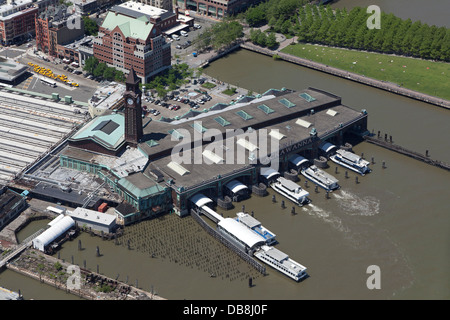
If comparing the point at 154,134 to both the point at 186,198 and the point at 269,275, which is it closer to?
the point at 186,198

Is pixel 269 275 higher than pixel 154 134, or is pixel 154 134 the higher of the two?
pixel 154 134

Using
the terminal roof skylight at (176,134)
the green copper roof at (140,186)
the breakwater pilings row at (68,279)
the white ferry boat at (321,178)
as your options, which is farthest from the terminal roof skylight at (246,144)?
the breakwater pilings row at (68,279)

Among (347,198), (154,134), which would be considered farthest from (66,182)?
(347,198)

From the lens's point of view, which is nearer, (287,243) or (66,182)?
(287,243)

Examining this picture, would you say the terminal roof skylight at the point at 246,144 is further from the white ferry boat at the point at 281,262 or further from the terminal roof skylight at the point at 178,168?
the white ferry boat at the point at 281,262

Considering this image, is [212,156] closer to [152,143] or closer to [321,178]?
[152,143]

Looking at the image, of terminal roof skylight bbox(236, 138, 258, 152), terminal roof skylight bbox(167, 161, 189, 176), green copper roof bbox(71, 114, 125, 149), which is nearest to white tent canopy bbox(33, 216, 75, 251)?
green copper roof bbox(71, 114, 125, 149)

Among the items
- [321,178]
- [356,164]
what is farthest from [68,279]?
[356,164]
